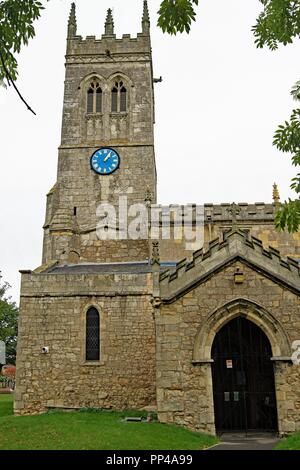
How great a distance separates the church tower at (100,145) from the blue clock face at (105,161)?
0.06 m

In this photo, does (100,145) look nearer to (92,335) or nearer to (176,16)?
(92,335)

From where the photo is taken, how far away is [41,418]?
615 inches

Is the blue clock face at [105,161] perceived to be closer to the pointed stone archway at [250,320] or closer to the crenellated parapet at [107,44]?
the crenellated parapet at [107,44]

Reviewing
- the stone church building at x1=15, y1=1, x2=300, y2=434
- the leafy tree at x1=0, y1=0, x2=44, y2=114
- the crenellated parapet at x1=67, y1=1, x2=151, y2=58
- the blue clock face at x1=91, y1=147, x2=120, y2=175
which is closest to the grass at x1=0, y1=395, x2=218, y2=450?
the stone church building at x1=15, y1=1, x2=300, y2=434

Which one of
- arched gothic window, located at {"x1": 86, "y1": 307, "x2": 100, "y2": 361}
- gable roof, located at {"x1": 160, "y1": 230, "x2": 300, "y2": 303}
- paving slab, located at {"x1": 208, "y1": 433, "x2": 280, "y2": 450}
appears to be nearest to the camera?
paving slab, located at {"x1": 208, "y1": 433, "x2": 280, "y2": 450}

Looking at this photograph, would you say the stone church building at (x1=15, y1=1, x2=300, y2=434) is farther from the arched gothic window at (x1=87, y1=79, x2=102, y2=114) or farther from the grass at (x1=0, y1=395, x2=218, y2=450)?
the grass at (x1=0, y1=395, x2=218, y2=450)

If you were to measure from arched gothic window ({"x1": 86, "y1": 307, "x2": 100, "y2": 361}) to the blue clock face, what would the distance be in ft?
37.7

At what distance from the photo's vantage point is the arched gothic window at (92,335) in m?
18.8

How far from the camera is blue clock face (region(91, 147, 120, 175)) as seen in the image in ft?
93.7

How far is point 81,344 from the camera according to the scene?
61.6ft

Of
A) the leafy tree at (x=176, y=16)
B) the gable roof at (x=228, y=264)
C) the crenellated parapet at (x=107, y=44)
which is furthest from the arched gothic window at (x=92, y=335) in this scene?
the crenellated parapet at (x=107, y=44)
